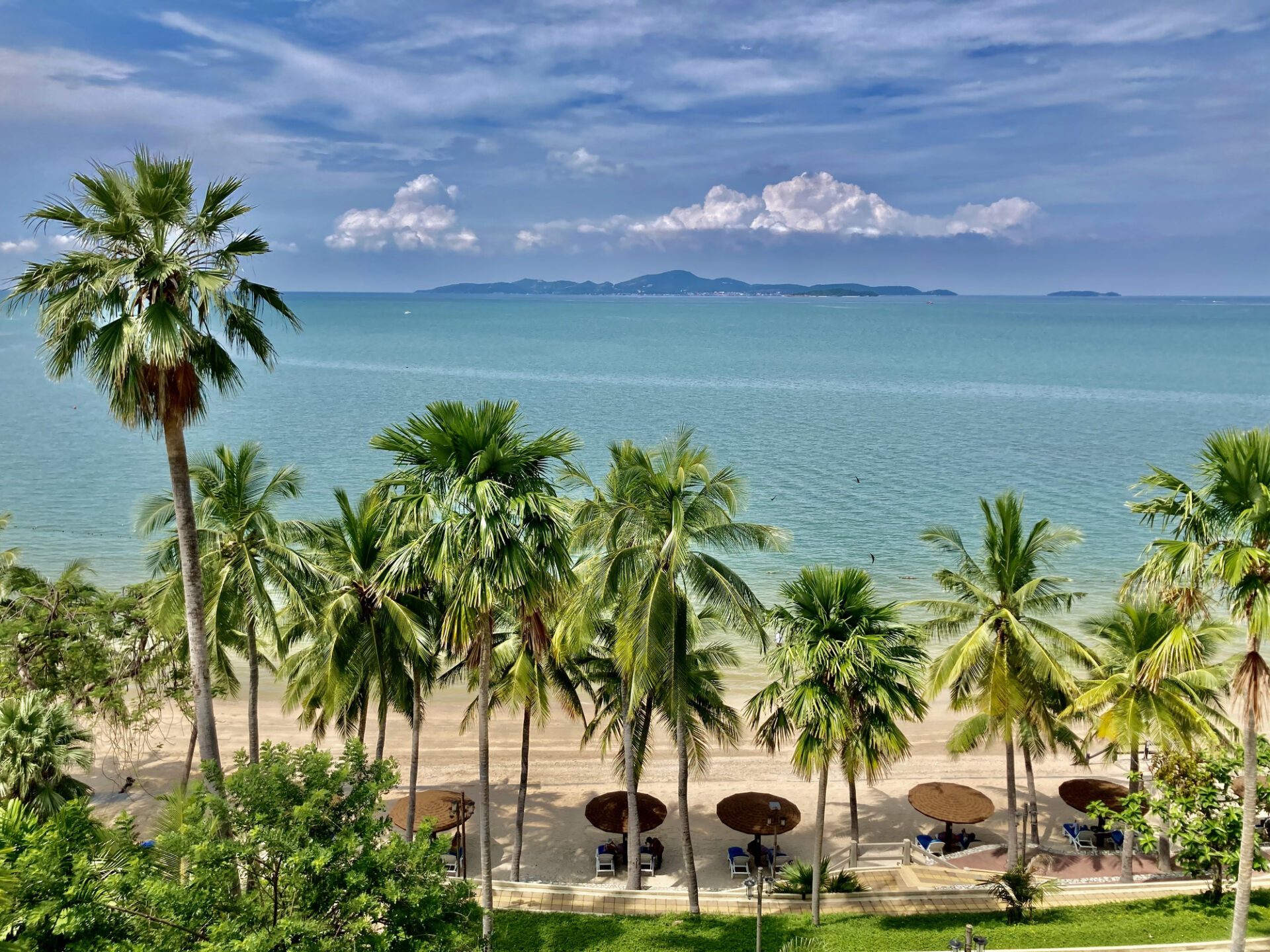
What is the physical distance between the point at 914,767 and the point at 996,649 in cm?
1152

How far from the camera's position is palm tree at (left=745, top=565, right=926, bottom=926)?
14.5m

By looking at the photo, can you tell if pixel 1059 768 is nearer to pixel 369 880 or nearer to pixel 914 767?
pixel 914 767

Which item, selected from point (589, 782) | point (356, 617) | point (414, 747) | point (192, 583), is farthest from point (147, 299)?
point (589, 782)

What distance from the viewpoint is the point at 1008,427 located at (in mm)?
75000

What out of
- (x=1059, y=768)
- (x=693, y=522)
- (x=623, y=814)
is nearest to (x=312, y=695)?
(x=623, y=814)

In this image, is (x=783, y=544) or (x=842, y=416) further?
(x=842, y=416)

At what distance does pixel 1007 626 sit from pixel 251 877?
14.3 m

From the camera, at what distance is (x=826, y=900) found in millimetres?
16844

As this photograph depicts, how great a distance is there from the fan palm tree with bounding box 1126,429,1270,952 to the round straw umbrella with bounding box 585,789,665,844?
12085 mm

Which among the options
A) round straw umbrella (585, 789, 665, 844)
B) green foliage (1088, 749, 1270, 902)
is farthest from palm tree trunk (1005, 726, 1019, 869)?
round straw umbrella (585, 789, 665, 844)

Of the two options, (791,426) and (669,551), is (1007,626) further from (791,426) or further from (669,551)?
(791,426)

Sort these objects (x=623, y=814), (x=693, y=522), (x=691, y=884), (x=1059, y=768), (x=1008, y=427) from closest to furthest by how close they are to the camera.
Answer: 1. (x=693, y=522)
2. (x=691, y=884)
3. (x=623, y=814)
4. (x=1059, y=768)
5. (x=1008, y=427)

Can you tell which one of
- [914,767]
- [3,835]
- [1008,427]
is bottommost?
[914,767]

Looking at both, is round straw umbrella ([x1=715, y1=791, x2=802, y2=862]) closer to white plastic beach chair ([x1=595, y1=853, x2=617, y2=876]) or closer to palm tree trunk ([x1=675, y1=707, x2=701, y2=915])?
white plastic beach chair ([x1=595, y1=853, x2=617, y2=876])
